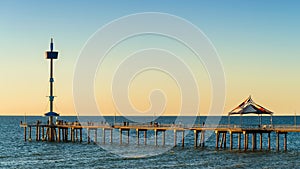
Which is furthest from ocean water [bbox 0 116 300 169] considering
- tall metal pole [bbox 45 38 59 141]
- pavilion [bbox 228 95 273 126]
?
tall metal pole [bbox 45 38 59 141]

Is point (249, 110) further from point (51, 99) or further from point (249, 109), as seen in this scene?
point (51, 99)

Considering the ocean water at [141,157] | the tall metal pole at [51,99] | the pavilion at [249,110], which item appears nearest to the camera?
the ocean water at [141,157]

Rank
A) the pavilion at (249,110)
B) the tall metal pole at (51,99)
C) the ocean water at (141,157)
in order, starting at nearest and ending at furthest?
the ocean water at (141,157), the pavilion at (249,110), the tall metal pole at (51,99)

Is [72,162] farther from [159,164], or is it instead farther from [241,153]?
[241,153]

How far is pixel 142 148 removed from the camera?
83000 mm

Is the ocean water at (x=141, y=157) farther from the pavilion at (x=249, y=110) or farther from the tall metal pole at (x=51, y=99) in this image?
the tall metal pole at (x=51, y=99)

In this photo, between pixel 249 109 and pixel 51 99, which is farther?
pixel 51 99

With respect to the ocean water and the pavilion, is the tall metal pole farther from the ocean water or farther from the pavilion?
the pavilion

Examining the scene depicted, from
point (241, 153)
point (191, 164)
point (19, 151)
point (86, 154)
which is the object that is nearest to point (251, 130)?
point (241, 153)

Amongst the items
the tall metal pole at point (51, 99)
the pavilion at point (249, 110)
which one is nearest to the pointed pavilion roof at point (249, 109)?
the pavilion at point (249, 110)

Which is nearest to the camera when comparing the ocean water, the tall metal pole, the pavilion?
the ocean water

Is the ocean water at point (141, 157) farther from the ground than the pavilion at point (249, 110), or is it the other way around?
the pavilion at point (249, 110)

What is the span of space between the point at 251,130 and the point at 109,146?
2356cm

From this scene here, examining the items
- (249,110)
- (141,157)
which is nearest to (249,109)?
(249,110)
